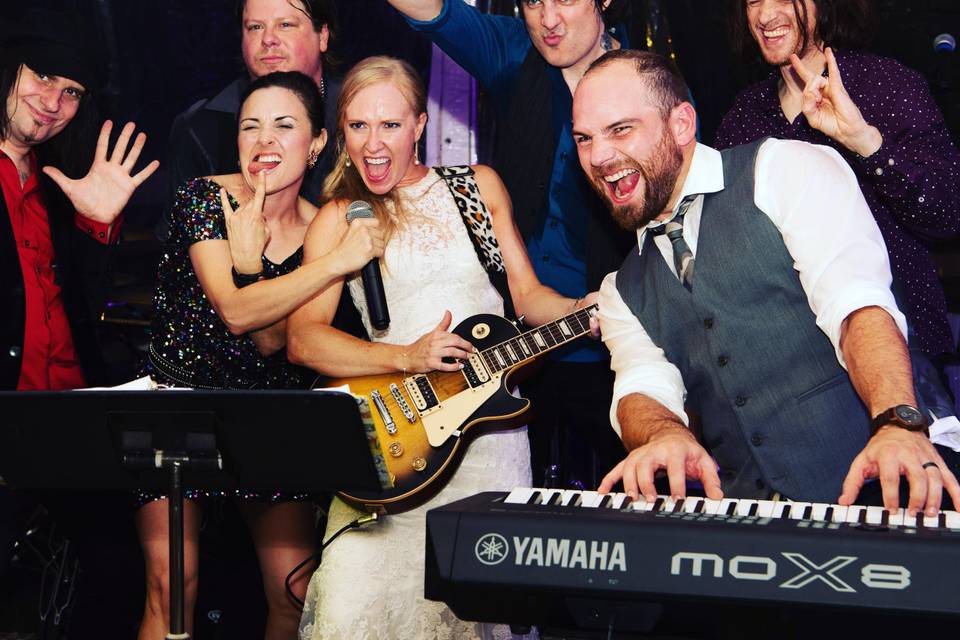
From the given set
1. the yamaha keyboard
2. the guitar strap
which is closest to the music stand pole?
the yamaha keyboard

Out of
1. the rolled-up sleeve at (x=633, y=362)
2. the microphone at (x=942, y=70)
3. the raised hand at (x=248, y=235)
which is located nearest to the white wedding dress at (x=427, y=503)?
the raised hand at (x=248, y=235)

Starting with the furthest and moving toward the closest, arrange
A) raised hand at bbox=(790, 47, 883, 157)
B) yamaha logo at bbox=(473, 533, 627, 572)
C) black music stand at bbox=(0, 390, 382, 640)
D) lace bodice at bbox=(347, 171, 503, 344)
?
lace bodice at bbox=(347, 171, 503, 344)
raised hand at bbox=(790, 47, 883, 157)
black music stand at bbox=(0, 390, 382, 640)
yamaha logo at bbox=(473, 533, 627, 572)

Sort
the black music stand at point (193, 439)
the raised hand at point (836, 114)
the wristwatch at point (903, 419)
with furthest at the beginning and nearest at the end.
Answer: the raised hand at point (836, 114) < the black music stand at point (193, 439) < the wristwatch at point (903, 419)

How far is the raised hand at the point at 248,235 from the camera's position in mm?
3203

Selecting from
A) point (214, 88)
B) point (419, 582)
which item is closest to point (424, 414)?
point (419, 582)

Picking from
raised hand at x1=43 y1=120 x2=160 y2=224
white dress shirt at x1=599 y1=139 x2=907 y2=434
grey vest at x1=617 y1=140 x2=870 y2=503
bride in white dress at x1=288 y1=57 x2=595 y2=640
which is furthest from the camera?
raised hand at x1=43 y1=120 x2=160 y2=224

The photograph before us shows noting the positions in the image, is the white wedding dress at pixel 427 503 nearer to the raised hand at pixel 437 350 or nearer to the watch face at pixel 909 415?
the raised hand at pixel 437 350

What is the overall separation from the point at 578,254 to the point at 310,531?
3.85ft

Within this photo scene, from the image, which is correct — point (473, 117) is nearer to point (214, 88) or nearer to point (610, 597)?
point (214, 88)

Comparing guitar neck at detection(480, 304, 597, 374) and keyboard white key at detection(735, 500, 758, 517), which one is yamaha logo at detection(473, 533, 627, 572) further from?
guitar neck at detection(480, 304, 597, 374)

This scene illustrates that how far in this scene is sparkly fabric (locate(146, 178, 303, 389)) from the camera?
3262mm

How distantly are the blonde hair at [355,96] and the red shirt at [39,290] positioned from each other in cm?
89

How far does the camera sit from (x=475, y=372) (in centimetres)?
321

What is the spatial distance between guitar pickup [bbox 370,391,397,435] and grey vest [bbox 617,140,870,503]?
0.90 meters
